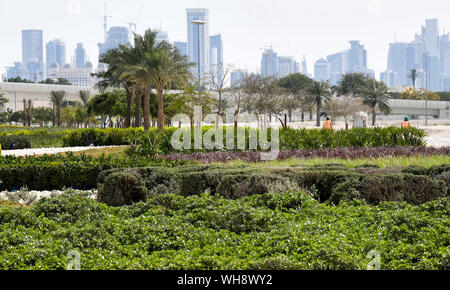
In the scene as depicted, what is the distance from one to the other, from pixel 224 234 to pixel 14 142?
2454cm

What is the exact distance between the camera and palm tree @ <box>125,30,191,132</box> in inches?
1211

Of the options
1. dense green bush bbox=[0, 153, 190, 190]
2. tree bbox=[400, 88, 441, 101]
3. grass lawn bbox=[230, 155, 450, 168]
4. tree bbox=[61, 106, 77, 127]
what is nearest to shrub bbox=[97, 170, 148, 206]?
dense green bush bbox=[0, 153, 190, 190]

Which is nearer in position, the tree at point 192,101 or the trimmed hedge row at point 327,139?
the trimmed hedge row at point 327,139

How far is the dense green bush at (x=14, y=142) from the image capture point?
28.4m

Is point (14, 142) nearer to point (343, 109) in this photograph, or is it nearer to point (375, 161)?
point (375, 161)

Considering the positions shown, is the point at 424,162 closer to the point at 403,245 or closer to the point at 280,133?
the point at 280,133

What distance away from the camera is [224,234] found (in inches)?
→ 250

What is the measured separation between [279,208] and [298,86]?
8723cm

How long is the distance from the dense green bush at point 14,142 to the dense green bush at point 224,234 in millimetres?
21857

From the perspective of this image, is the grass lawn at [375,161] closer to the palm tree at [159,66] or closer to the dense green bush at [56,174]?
the dense green bush at [56,174]

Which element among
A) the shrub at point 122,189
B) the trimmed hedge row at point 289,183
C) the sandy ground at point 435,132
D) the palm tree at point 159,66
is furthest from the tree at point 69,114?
the shrub at point 122,189

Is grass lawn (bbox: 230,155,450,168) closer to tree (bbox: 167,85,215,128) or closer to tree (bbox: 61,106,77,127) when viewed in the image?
tree (bbox: 167,85,215,128)

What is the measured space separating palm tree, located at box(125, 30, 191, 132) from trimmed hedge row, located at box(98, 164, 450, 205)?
18.6 m
